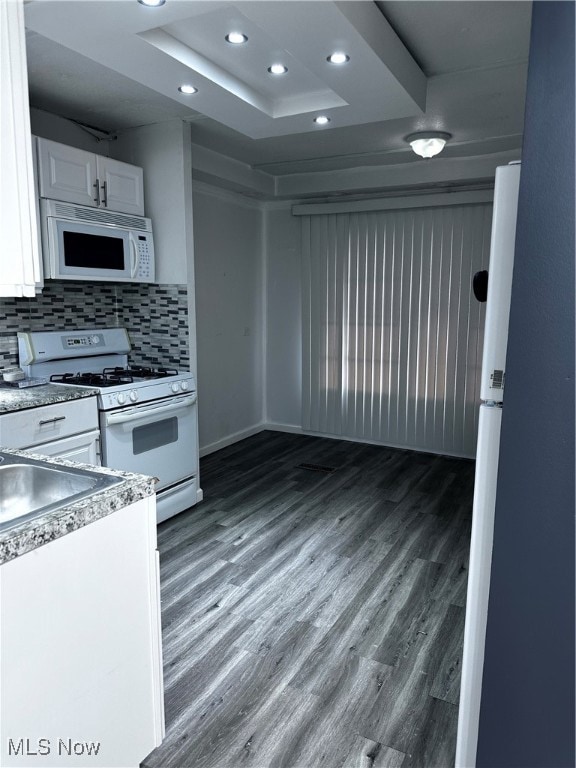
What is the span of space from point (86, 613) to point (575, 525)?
1159 millimetres

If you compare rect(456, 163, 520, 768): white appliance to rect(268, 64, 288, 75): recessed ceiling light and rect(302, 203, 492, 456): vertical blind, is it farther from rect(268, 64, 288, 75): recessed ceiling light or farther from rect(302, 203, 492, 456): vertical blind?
rect(302, 203, 492, 456): vertical blind

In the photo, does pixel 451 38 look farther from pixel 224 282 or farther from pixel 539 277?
pixel 224 282

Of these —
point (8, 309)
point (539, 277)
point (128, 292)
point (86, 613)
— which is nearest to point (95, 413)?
point (8, 309)

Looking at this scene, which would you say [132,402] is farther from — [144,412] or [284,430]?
[284,430]

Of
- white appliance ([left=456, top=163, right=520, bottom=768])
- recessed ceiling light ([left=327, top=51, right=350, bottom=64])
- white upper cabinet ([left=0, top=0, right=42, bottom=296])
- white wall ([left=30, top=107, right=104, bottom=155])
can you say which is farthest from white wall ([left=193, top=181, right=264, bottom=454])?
white appliance ([left=456, top=163, right=520, bottom=768])

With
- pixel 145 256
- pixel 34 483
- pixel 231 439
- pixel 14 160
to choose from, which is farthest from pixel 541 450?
pixel 231 439

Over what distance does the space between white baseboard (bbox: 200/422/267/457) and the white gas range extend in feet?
3.88

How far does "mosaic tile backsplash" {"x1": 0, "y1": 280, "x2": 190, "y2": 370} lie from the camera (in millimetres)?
3260

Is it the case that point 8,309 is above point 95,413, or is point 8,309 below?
above

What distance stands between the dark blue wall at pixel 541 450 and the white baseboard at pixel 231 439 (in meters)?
3.78

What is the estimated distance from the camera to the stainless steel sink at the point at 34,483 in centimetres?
149

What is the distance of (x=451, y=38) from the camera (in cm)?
240

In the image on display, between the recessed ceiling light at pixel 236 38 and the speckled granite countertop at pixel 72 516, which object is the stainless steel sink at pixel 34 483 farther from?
the recessed ceiling light at pixel 236 38

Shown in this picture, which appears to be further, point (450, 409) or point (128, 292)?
point (450, 409)
